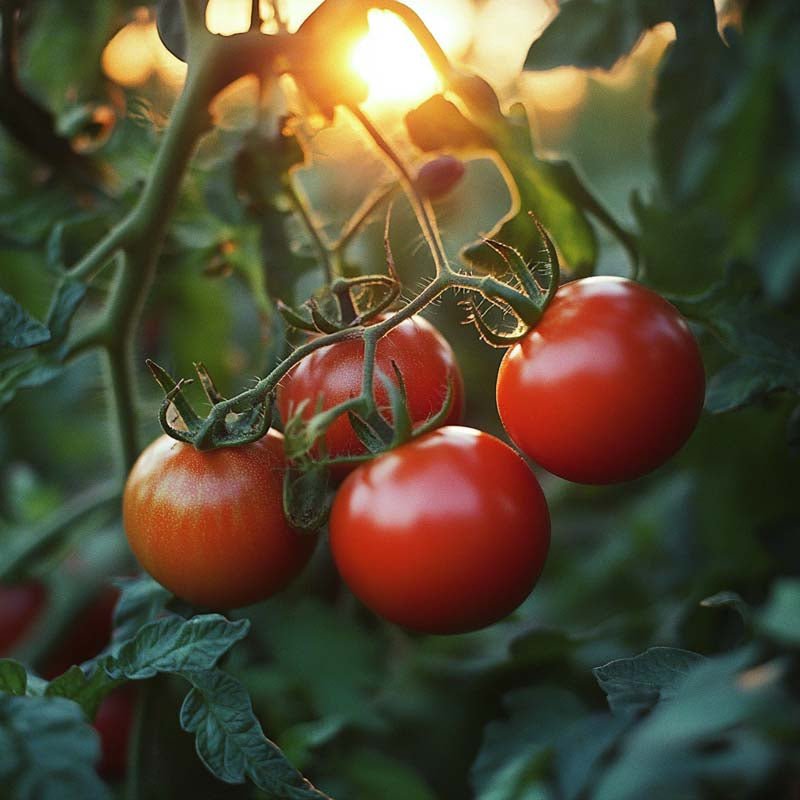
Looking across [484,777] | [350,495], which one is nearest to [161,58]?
[350,495]

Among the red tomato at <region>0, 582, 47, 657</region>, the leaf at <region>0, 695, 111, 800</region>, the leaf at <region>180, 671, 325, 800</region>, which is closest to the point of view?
the leaf at <region>0, 695, 111, 800</region>

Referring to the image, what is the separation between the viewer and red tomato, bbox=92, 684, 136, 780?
1.31 meters

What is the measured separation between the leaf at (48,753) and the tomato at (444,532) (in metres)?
0.24

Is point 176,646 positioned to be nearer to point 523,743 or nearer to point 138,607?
point 138,607

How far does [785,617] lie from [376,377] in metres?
0.44

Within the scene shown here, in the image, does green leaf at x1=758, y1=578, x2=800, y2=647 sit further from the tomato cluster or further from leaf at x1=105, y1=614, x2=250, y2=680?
leaf at x1=105, y1=614, x2=250, y2=680

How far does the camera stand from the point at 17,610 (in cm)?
164

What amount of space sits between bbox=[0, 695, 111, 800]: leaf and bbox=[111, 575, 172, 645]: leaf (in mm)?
280

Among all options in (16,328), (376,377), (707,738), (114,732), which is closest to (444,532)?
(376,377)

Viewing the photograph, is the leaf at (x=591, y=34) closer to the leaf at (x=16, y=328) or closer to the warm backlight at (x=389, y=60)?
the warm backlight at (x=389, y=60)

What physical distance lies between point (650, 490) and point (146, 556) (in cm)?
127

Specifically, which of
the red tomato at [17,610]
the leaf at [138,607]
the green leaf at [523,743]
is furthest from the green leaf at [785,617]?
the red tomato at [17,610]

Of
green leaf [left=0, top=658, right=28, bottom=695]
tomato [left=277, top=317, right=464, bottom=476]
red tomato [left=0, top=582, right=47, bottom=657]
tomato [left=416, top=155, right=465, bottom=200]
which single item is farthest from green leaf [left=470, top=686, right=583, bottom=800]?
red tomato [left=0, top=582, right=47, bottom=657]

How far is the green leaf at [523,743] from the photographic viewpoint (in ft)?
2.96
